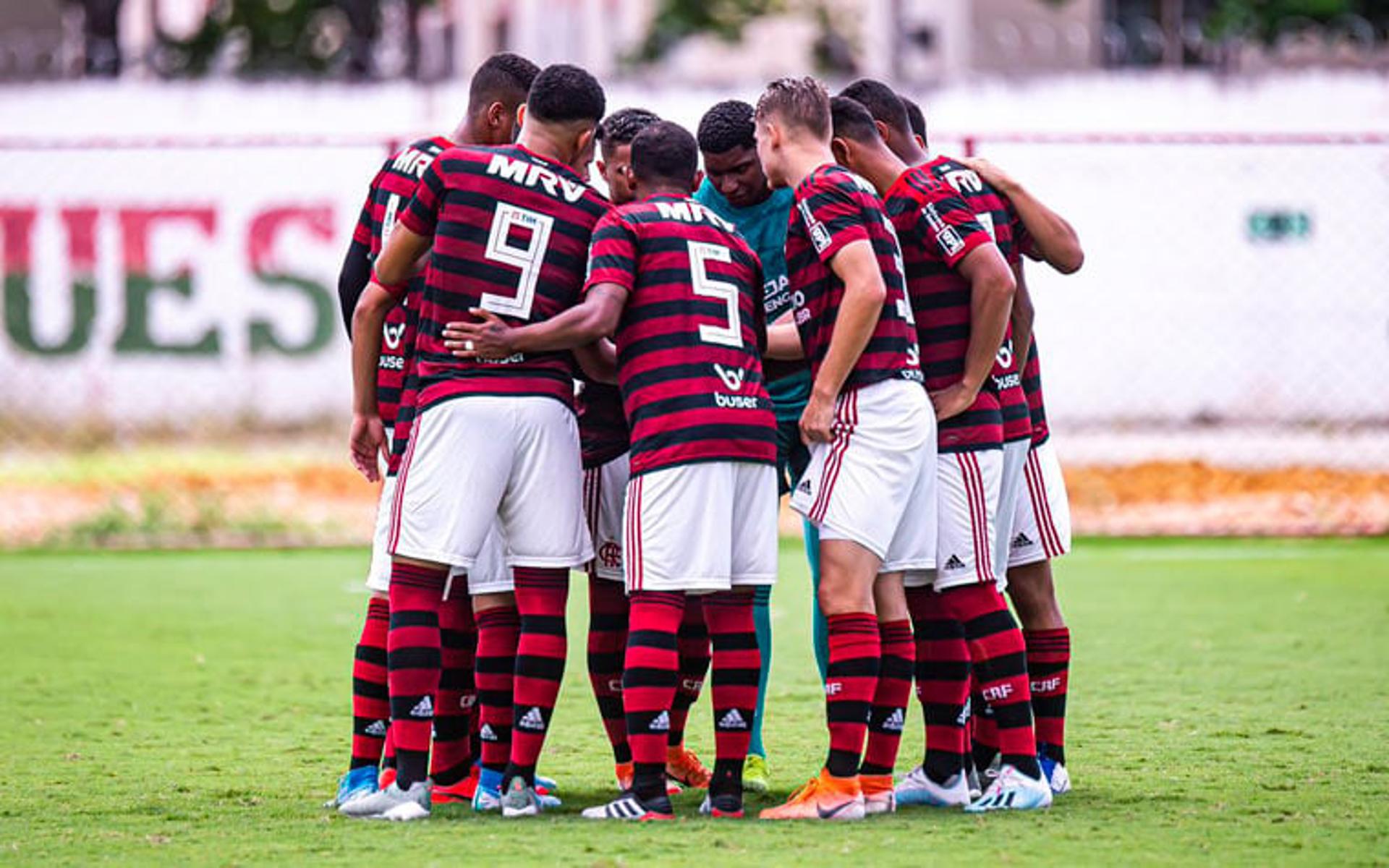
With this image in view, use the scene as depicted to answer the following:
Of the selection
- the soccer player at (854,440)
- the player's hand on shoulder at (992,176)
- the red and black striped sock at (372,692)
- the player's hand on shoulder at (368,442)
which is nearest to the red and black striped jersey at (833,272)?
the soccer player at (854,440)

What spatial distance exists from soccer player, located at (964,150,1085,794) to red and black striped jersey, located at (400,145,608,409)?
4.22ft

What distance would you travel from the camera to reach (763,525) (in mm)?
5820

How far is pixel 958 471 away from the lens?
5941 mm

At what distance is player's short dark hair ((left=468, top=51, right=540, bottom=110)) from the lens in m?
6.23

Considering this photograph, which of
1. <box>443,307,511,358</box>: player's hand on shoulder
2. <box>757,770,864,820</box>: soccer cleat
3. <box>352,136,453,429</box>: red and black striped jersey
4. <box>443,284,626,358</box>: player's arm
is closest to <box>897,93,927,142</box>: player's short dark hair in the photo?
<box>443,284,626,358</box>: player's arm

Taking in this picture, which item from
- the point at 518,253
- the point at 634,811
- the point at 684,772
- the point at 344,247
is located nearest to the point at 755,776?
the point at 684,772

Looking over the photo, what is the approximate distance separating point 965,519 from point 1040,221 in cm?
95

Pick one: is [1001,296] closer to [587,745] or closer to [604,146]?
[604,146]

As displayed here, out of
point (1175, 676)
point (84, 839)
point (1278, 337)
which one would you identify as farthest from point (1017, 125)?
point (84, 839)

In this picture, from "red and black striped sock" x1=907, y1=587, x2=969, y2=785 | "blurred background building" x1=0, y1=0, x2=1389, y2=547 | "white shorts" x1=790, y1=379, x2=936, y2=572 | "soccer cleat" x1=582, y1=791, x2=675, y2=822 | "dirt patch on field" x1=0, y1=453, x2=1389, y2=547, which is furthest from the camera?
"blurred background building" x1=0, y1=0, x2=1389, y2=547

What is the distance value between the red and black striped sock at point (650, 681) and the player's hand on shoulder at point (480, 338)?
0.77 m

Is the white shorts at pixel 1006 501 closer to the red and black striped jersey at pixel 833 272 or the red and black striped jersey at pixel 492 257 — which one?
the red and black striped jersey at pixel 833 272

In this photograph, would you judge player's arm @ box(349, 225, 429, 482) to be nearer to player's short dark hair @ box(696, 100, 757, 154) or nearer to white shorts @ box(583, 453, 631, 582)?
white shorts @ box(583, 453, 631, 582)

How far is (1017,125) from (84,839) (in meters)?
12.7
